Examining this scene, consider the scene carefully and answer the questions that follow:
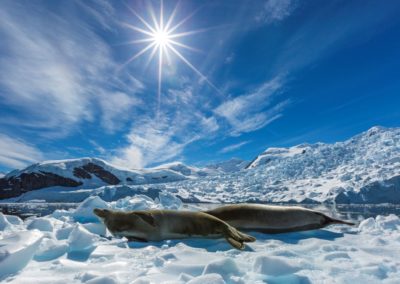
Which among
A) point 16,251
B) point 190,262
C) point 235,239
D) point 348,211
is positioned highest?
point 348,211

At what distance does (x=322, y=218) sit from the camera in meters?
4.92

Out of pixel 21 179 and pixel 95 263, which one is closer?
pixel 95 263

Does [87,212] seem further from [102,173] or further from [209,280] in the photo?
[102,173]

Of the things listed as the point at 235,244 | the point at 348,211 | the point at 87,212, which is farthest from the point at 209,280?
the point at 348,211

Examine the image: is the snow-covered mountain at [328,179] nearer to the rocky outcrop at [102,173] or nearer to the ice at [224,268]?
the ice at [224,268]

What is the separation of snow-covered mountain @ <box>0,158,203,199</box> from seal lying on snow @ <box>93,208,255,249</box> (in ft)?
402

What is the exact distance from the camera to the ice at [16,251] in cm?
213

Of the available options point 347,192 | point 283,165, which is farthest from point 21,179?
point 347,192

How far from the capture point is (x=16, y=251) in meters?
2.24

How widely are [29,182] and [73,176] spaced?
23.8 metres

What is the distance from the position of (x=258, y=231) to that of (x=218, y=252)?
1.63m

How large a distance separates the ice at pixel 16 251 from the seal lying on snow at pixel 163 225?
1.40 meters

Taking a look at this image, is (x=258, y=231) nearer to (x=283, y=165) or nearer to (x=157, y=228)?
(x=157, y=228)

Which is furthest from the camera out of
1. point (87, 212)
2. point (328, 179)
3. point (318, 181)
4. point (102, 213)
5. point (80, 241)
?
point (318, 181)
